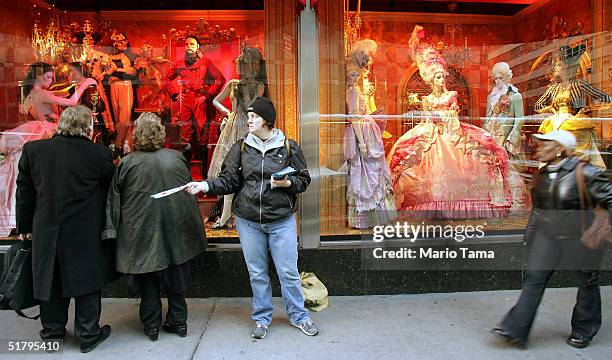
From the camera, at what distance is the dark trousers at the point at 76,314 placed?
365cm

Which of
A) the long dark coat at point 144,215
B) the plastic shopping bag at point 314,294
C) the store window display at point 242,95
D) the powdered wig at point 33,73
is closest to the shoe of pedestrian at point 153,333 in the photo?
the long dark coat at point 144,215

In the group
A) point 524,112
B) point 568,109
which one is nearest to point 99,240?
point 524,112

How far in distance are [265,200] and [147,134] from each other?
3.34 ft

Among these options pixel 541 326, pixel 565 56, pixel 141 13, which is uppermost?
pixel 141 13

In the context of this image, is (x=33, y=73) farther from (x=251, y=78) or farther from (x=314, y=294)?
(x=314, y=294)

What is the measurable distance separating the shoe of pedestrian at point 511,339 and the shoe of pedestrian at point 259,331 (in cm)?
178

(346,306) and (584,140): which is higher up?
(584,140)

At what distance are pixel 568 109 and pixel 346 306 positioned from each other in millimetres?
3965

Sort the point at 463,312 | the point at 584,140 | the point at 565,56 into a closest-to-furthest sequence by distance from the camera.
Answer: the point at 463,312 → the point at 584,140 → the point at 565,56

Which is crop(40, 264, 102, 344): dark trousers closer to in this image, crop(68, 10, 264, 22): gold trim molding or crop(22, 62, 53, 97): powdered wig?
crop(22, 62, 53, 97): powdered wig

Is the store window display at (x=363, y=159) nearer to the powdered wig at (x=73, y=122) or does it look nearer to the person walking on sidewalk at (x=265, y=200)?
the person walking on sidewalk at (x=265, y=200)

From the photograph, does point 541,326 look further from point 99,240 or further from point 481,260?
point 99,240

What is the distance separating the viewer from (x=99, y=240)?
3654 mm

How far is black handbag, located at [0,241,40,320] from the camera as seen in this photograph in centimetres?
354
